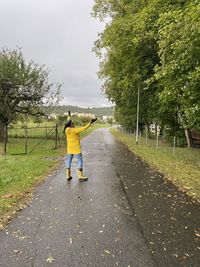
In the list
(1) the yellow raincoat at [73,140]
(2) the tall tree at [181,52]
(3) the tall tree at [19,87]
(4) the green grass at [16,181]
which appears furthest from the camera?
(3) the tall tree at [19,87]

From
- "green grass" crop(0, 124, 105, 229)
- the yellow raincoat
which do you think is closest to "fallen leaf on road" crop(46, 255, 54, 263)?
"green grass" crop(0, 124, 105, 229)

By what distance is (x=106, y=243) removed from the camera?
4719mm

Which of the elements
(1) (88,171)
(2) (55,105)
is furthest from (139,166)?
(2) (55,105)

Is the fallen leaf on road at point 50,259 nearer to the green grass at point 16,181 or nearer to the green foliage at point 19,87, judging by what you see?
the green grass at point 16,181

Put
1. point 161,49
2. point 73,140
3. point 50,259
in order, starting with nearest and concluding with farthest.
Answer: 1. point 50,259
2. point 73,140
3. point 161,49

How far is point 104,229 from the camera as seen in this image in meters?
5.34

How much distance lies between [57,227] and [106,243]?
1135 mm

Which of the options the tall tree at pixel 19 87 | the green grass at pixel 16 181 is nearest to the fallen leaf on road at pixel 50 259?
the green grass at pixel 16 181

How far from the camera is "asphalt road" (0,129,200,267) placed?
4.23 meters

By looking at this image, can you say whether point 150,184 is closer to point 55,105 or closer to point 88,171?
point 88,171

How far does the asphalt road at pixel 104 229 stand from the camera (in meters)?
4.23

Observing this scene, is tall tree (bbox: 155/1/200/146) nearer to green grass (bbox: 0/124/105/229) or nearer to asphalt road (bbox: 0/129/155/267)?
asphalt road (bbox: 0/129/155/267)

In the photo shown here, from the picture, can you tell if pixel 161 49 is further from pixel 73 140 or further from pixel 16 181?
pixel 16 181

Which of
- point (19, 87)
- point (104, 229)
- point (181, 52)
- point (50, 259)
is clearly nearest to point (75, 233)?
point (104, 229)
